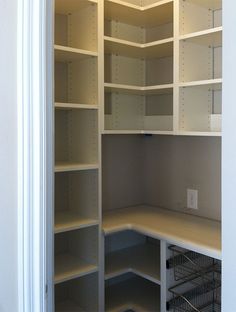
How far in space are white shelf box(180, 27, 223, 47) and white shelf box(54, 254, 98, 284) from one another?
1469 mm

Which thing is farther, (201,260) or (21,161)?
(201,260)

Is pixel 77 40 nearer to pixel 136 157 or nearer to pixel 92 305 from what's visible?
pixel 136 157

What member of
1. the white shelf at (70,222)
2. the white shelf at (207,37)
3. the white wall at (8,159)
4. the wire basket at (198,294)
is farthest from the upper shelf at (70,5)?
the wire basket at (198,294)

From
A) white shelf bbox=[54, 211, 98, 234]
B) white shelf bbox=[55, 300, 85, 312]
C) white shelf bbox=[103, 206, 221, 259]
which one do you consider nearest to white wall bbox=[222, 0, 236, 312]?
white shelf bbox=[103, 206, 221, 259]

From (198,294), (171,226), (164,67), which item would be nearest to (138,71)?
(164,67)

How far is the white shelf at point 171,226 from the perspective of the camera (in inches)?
73.8

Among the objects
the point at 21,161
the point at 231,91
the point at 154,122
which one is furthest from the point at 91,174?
the point at 231,91

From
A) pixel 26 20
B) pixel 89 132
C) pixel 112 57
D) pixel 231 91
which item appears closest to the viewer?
pixel 231 91

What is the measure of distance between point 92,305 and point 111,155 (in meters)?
1.05

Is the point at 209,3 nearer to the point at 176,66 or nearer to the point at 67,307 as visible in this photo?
the point at 176,66

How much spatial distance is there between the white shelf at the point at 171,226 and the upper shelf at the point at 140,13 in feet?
4.48

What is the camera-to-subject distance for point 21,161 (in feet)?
3.68

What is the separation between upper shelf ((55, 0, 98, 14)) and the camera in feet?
6.77

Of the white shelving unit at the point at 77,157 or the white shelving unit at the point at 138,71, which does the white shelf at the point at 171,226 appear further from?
the white shelving unit at the point at 138,71
